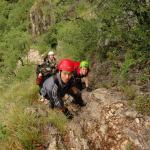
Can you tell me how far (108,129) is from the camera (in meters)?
7.38

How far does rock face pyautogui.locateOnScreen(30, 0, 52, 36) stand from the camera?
18.7 meters

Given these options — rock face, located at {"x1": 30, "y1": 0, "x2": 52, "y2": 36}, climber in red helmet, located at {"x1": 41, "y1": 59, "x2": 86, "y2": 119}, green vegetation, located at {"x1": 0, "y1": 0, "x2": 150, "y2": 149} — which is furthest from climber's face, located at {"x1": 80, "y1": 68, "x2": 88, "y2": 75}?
rock face, located at {"x1": 30, "y1": 0, "x2": 52, "y2": 36}

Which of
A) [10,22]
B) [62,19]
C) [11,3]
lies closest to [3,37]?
[10,22]

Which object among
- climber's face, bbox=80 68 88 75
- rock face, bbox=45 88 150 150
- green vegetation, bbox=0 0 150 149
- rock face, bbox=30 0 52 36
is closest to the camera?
rock face, bbox=45 88 150 150

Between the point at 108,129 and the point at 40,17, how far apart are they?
43.2ft

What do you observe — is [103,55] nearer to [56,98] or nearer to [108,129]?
[56,98]

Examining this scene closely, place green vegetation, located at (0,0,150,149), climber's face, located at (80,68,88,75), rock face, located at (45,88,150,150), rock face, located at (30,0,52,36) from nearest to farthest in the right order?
rock face, located at (45,88,150,150) < green vegetation, located at (0,0,150,149) < climber's face, located at (80,68,88,75) < rock face, located at (30,0,52,36)

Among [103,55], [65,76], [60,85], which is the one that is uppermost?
[65,76]

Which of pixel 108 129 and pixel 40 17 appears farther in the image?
pixel 40 17

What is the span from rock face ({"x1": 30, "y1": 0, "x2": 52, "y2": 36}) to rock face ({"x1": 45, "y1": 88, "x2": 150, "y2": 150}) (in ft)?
36.4

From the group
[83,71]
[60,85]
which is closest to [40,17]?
[83,71]

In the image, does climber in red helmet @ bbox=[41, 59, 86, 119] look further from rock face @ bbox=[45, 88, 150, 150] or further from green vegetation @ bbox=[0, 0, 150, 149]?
rock face @ bbox=[45, 88, 150, 150]

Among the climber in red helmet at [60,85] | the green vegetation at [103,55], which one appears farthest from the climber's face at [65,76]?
the green vegetation at [103,55]

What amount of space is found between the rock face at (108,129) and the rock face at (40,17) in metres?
11.1
